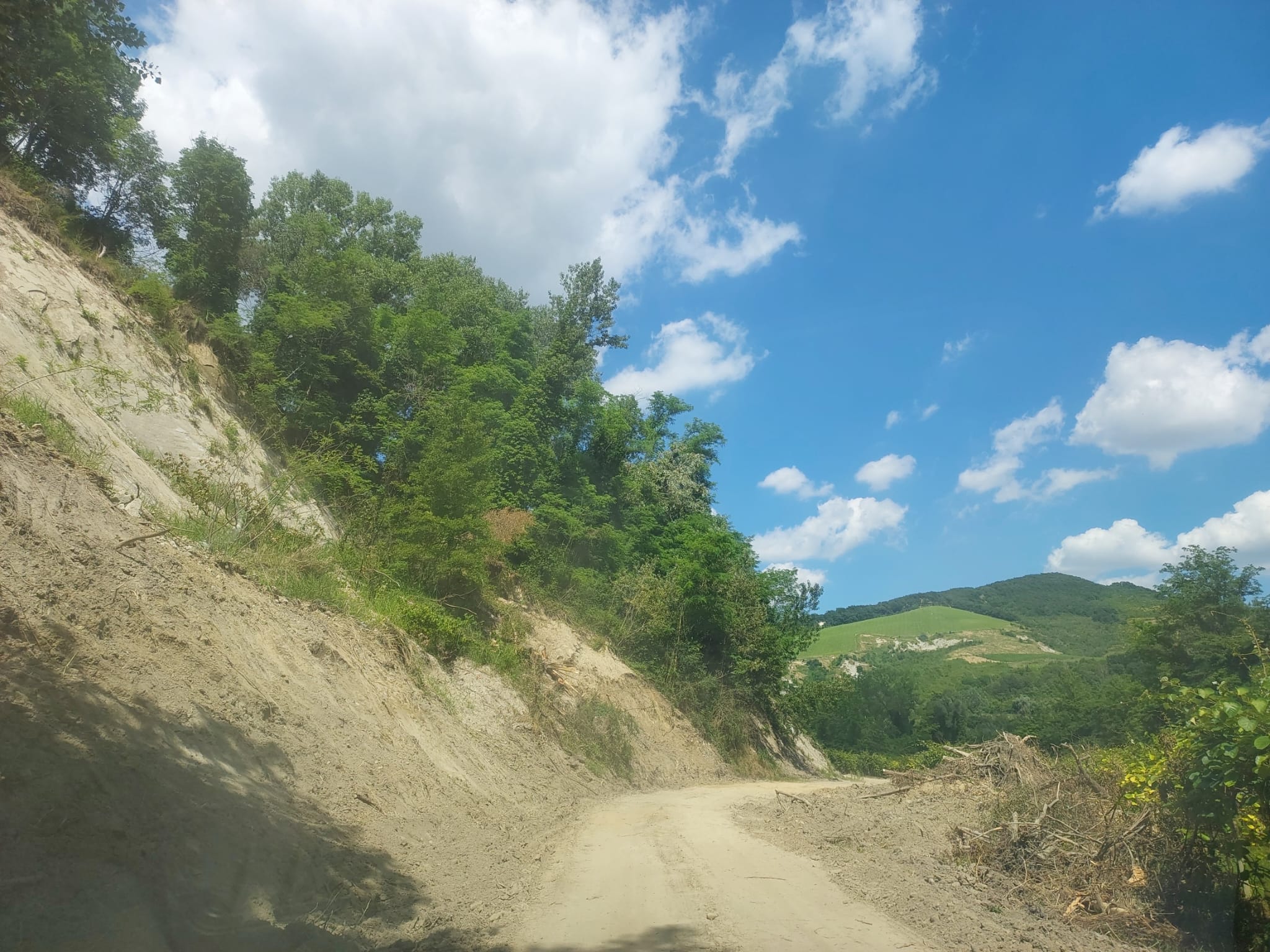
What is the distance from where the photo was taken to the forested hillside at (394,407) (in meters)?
18.0

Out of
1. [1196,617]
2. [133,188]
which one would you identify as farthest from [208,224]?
[1196,617]

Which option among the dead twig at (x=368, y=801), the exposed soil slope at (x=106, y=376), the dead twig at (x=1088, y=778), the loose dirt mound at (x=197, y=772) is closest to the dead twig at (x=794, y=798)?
the loose dirt mound at (x=197, y=772)

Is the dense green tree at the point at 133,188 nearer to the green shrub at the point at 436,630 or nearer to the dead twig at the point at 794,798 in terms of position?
the green shrub at the point at 436,630

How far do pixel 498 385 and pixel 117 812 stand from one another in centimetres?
2691

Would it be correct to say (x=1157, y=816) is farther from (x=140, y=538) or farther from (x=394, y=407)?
(x=394, y=407)

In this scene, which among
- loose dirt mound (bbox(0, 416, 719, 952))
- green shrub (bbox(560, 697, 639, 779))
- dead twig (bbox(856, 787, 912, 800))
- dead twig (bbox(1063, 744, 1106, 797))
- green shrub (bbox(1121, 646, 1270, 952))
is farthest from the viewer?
green shrub (bbox(560, 697, 639, 779))

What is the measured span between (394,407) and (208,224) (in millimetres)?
8292

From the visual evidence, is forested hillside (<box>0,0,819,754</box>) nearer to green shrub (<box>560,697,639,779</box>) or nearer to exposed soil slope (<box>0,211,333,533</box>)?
exposed soil slope (<box>0,211,333,533</box>)

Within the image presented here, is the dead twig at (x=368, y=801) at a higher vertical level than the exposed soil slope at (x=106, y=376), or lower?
lower

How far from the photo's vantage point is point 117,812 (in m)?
5.89

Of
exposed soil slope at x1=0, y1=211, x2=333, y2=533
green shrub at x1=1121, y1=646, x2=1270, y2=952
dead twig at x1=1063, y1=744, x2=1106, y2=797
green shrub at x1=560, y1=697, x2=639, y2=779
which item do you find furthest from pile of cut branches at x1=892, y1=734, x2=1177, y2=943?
exposed soil slope at x1=0, y1=211, x2=333, y2=533

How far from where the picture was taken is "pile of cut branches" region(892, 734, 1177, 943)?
811cm

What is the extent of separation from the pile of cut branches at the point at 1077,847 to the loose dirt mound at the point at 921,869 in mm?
320

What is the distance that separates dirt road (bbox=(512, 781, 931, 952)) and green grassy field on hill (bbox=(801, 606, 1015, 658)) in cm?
9543
